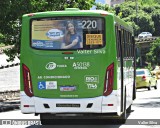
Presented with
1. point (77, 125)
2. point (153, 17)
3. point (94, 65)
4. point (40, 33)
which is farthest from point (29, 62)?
point (153, 17)

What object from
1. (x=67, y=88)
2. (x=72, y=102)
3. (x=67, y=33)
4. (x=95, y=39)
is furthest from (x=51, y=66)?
(x=95, y=39)

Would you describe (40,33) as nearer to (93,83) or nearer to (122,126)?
(93,83)

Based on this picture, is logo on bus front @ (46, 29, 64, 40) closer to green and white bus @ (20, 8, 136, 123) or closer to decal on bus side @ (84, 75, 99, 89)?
green and white bus @ (20, 8, 136, 123)

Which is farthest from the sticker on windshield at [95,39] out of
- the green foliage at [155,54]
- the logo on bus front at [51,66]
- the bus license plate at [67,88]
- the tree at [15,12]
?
the green foliage at [155,54]

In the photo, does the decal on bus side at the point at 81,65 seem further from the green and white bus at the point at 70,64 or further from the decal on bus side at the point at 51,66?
the decal on bus side at the point at 51,66

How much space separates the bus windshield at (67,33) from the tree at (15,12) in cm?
2066

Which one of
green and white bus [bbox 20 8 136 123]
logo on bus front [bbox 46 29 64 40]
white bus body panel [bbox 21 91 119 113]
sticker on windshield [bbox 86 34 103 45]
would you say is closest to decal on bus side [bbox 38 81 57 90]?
green and white bus [bbox 20 8 136 123]

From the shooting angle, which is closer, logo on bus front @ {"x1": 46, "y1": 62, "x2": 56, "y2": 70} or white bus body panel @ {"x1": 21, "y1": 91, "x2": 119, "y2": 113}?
white bus body panel @ {"x1": 21, "y1": 91, "x2": 119, "y2": 113}

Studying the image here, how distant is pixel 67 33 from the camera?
13234 millimetres

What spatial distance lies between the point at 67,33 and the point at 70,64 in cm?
73

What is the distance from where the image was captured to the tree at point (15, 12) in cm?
3400

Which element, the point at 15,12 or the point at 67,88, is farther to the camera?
the point at 15,12

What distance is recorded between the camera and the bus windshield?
43.0ft

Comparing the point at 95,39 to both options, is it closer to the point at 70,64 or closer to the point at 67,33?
the point at 67,33
